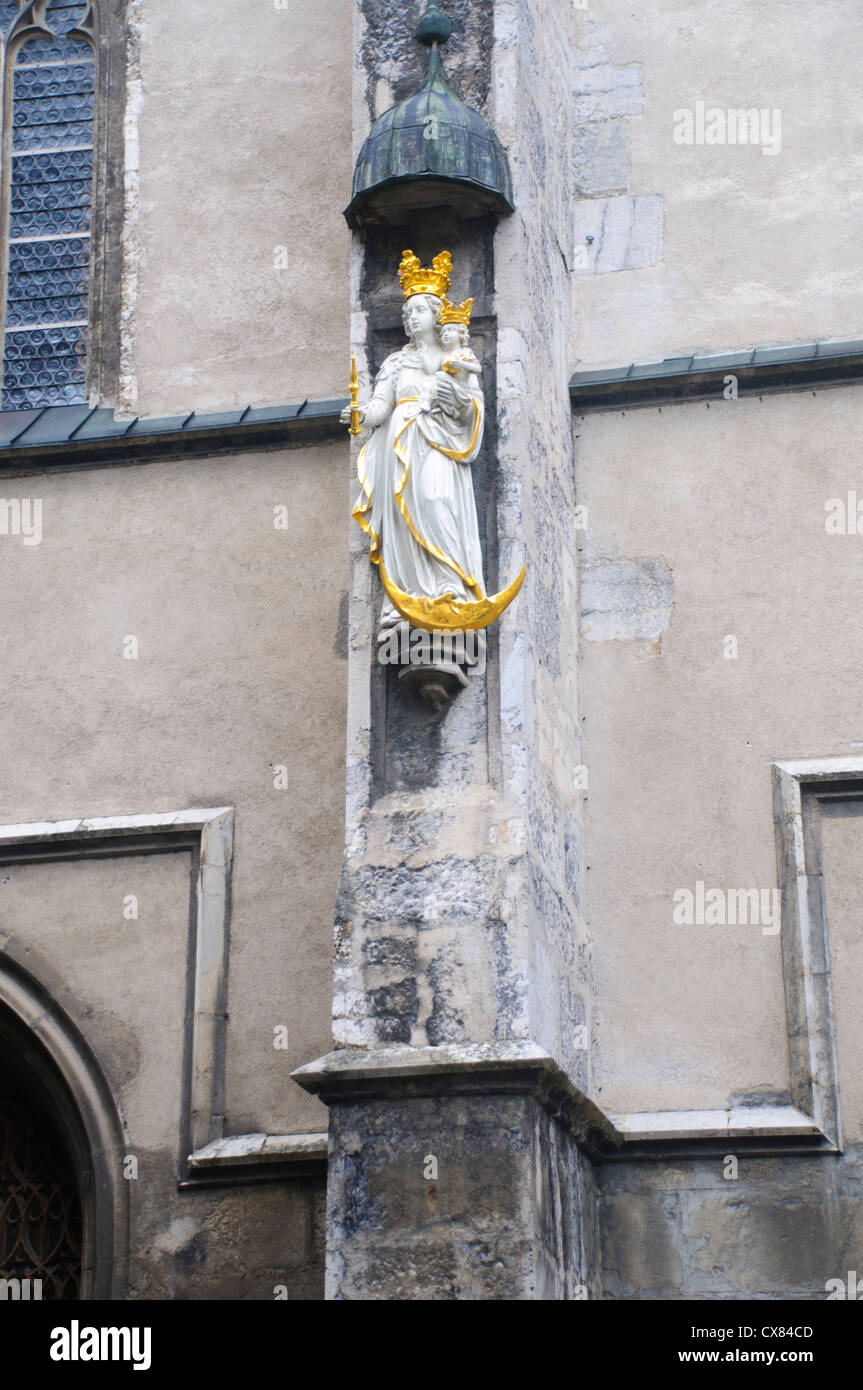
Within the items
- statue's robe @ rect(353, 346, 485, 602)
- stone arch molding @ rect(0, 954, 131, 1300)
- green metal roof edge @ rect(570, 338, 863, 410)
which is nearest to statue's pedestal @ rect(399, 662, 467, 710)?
statue's robe @ rect(353, 346, 485, 602)

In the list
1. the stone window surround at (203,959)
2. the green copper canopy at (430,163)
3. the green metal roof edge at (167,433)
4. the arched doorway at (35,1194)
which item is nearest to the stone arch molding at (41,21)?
the green metal roof edge at (167,433)

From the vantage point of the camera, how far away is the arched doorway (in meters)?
10.2

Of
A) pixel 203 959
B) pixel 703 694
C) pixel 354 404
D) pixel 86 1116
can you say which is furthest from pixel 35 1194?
pixel 354 404

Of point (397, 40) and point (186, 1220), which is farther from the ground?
point (397, 40)

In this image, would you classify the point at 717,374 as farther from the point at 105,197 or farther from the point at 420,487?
the point at 105,197

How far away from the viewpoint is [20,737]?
10586 millimetres

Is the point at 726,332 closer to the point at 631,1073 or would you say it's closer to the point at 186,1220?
the point at 631,1073

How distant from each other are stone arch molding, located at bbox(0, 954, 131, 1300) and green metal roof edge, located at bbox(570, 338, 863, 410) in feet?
11.9

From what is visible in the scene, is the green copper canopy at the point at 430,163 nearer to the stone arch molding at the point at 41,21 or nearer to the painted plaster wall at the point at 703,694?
the painted plaster wall at the point at 703,694

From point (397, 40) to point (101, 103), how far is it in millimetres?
2298

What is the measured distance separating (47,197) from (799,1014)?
18.5 feet

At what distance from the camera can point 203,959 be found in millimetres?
9992
